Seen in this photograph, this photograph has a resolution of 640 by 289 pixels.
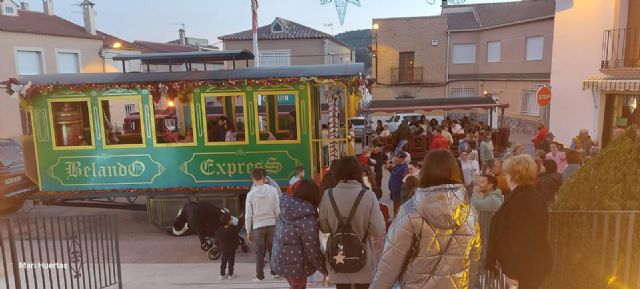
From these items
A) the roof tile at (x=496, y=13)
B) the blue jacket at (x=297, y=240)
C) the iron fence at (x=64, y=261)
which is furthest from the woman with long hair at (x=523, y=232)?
the roof tile at (x=496, y=13)

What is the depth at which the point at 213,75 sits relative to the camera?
9.36 meters

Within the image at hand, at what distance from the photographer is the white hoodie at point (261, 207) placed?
5.99 m

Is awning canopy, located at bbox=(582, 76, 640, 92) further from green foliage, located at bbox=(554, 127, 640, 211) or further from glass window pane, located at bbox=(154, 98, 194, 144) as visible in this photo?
glass window pane, located at bbox=(154, 98, 194, 144)

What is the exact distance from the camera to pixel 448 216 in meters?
2.67

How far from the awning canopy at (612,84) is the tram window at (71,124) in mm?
12760

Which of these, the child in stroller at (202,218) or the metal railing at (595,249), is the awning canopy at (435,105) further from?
the metal railing at (595,249)

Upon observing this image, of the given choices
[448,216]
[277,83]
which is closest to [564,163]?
[277,83]

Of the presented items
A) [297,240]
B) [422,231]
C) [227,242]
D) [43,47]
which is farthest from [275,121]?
[43,47]

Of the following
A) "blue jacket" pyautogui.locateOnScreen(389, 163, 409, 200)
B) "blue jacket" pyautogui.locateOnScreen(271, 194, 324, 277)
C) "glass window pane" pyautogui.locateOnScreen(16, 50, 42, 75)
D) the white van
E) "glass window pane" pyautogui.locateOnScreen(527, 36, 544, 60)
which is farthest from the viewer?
"glass window pane" pyautogui.locateOnScreen(527, 36, 544, 60)

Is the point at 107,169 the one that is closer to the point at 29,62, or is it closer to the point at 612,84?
the point at 612,84

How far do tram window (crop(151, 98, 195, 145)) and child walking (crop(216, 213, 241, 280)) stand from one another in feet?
11.4

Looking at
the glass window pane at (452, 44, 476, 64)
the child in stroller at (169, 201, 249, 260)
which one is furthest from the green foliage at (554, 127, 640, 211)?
the glass window pane at (452, 44, 476, 64)

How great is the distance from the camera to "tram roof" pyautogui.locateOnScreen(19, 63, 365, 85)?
29.8ft

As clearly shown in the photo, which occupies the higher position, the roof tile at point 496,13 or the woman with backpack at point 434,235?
the roof tile at point 496,13
